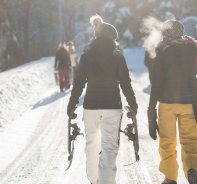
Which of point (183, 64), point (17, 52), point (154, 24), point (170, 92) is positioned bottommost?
point (17, 52)

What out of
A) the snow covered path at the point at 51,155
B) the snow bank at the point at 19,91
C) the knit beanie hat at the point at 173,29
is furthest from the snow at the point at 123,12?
the knit beanie hat at the point at 173,29

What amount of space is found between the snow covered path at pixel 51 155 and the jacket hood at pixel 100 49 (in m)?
1.80

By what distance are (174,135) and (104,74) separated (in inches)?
44.1

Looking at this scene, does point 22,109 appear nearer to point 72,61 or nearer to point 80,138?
point 80,138

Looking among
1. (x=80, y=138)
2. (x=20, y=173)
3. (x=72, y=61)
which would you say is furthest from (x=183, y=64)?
(x=72, y=61)

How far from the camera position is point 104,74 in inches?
184

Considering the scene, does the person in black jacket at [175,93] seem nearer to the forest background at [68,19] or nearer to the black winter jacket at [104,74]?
the black winter jacket at [104,74]

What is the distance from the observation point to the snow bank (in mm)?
11180

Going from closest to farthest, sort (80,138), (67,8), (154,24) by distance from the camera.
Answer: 1. (154,24)
2. (80,138)
3. (67,8)

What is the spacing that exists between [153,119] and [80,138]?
11.9ft

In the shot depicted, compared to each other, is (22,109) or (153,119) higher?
(153,119)

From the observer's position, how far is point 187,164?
486 centimetres

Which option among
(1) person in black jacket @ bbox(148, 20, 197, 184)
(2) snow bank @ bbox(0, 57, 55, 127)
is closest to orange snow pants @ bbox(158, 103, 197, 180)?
(1) person in black jacket @ bbox(148, 20, 197, 184)

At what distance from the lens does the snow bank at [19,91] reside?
11180 millimetres
